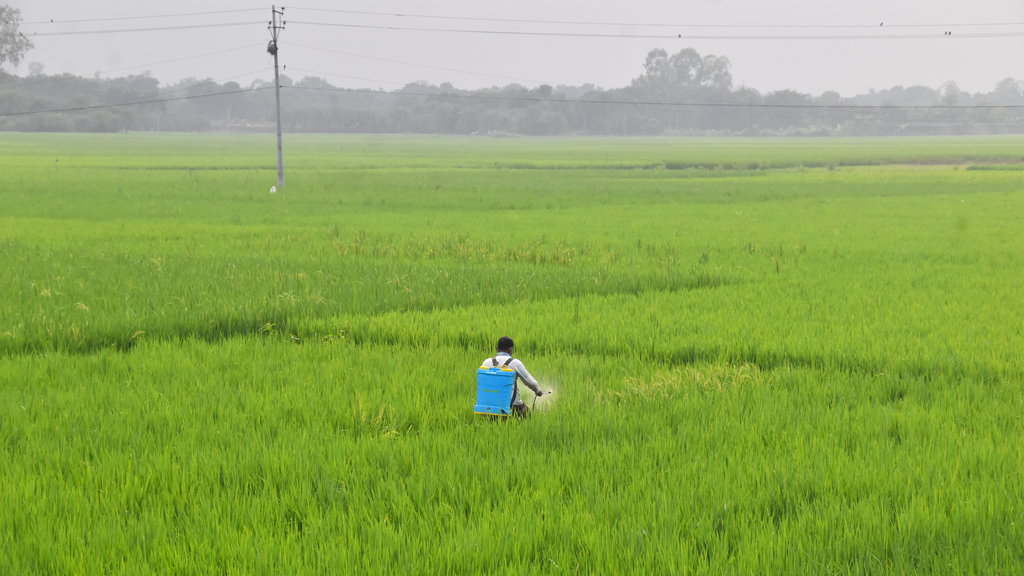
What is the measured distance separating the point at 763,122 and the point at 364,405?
7118 inches

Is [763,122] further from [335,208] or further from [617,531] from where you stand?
[617,531]

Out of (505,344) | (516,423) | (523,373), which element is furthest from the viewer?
(516,423)

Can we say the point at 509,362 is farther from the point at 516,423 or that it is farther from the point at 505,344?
the point at 516,423

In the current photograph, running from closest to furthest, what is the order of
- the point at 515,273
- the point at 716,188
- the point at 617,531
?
the point at 617,531
the point at 515,273
the point at 716,188

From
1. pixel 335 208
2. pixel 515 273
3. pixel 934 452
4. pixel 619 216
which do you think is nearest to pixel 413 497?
pixel 934 452

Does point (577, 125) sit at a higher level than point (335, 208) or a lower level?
higher

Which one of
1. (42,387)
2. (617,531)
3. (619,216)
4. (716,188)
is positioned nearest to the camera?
(617,531)

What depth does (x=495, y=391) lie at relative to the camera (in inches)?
199

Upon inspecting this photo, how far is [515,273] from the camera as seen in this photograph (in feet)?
38.9

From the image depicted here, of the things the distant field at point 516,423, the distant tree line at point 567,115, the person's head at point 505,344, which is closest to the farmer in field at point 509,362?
the person's head at point 505,344

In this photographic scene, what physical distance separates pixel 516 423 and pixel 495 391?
0.25m

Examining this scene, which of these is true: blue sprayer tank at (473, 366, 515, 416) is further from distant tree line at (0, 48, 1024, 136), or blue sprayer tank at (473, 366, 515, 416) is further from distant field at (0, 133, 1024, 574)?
distant tree line at (0, 48, 1024, 136)

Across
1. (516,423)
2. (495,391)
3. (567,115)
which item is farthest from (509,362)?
(567,115)

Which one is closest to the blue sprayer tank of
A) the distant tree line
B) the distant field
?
the distant field
